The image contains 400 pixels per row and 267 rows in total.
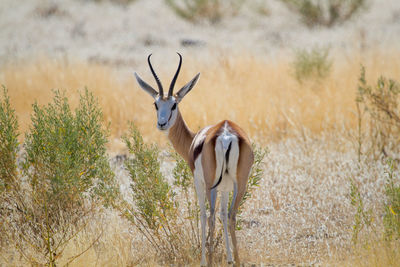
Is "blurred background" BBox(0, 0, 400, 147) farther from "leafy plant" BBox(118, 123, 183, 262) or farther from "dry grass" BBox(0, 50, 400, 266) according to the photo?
"leafy plant" BBox(118, 123, 183, 262)

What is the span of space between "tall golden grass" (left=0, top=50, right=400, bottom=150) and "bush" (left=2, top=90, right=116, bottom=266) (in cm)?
386

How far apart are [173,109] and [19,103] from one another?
22.6ft

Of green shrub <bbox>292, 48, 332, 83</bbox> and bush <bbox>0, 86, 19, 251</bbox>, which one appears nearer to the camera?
bush <bbox>0, 86, 19, 251</bbox>

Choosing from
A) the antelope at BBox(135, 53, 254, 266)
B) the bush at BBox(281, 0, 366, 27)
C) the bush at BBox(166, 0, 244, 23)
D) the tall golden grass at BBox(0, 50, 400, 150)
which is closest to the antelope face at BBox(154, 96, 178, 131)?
the antelope at BBox(135, 53, 254, 266)

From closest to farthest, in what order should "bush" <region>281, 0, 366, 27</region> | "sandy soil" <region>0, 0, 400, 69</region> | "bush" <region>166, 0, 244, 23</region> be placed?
"sandy soil" <region>0, 0, 400, 69</region> < "bush" <region>281, 0, 366, 27</region> < "bush" <region>166, 0, 244, 23</region>

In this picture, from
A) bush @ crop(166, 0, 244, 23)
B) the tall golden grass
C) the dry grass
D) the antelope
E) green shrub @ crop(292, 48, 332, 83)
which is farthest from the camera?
bush @ crop(166, 0, 244, 23)

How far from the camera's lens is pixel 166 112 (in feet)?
14.5

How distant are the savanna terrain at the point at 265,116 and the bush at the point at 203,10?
0.68 metres

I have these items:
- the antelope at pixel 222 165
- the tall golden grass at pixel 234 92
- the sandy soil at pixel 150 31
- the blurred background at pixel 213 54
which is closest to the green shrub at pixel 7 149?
the antelope at pixel 222 165

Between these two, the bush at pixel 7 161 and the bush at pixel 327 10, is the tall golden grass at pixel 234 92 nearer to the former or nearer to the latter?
the bush at pixel 7 161

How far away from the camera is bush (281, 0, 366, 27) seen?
22.6 meters

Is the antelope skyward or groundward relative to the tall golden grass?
groundward

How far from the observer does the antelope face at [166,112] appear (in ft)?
14.4

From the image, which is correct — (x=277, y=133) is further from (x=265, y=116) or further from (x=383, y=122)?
(x=383, y=122)
